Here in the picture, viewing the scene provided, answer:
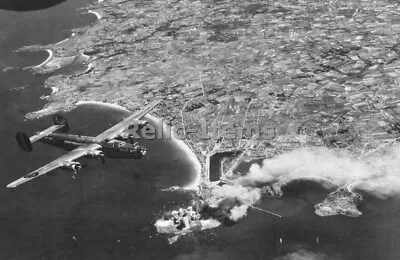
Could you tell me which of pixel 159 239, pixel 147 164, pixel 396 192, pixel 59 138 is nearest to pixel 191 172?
pixel 147 164

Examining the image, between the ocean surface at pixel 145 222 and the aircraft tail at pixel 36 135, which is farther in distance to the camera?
the aircraft tail at pixel 36 135

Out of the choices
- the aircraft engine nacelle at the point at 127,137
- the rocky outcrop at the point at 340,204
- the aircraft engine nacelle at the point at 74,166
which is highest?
the aircraft engine nacelle at the point at 127,137

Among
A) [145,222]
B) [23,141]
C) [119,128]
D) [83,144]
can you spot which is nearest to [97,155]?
[83,144]

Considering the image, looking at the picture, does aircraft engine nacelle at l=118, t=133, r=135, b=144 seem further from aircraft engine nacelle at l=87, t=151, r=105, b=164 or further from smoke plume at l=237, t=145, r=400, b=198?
smoke plume at l=237, t=145, r=400, b=198

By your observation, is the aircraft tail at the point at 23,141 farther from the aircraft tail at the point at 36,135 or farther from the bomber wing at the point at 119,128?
the bomber wing at the point at 119,128

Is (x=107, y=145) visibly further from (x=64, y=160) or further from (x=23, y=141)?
(x=23, y=141)

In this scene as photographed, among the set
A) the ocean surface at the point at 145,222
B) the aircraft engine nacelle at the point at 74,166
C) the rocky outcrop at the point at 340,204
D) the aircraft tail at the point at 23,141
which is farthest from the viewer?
the aircraft tail at the point at 23,141

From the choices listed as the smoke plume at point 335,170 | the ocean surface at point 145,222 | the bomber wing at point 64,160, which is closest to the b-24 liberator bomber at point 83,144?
the bomber wing at point 64,160

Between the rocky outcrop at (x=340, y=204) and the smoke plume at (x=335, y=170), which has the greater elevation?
the smoke plume at (x=335, y=170)
